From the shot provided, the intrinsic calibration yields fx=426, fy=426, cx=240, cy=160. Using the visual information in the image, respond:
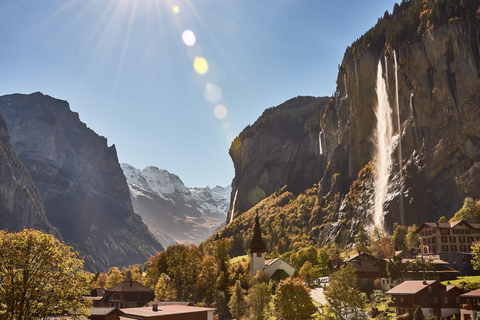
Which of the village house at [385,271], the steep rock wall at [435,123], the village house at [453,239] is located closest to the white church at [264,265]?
the village house at [385,271]

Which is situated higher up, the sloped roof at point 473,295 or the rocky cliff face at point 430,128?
the rocky cliff face at point 430,128

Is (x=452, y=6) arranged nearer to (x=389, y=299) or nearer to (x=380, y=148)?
(x=380, y=148)

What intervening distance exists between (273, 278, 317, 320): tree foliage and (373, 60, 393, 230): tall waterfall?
62024mm

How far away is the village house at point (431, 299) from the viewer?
63.6m

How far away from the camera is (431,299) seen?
64750mm

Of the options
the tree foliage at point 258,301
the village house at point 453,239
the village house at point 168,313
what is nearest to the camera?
the village house at point 168,313

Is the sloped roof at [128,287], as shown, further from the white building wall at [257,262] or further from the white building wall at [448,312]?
the white building wall at [448,312]

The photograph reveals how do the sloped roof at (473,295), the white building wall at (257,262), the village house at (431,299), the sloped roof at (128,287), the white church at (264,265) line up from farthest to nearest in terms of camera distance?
the white building wall at (257,262)
the white church at (264,265)
the sloped roof at (128,287)
the village house at (431,299)
the sloped roof at (473,295)

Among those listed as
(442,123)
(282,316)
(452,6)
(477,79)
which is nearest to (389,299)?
(282,316)

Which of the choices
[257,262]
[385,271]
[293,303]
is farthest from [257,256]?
[293,303]

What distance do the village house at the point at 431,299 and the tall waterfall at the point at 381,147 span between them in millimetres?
61132

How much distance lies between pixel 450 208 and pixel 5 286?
10589 centimetres

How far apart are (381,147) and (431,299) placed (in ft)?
284

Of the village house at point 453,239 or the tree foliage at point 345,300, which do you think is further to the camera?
the village house at point 453,239
